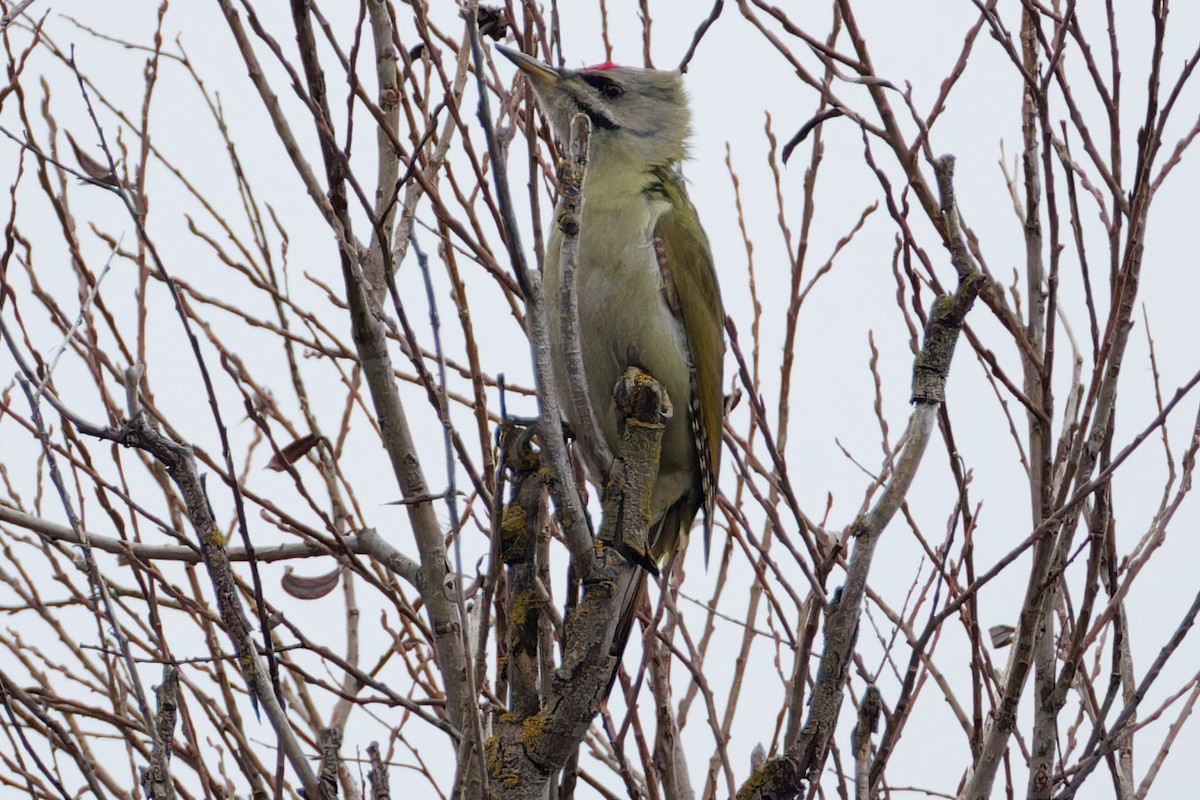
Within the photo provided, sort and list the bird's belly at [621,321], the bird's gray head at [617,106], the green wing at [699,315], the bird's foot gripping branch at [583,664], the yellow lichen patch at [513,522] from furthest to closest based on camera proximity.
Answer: the bird's gray head at [617,106], the green wing at [699,315], the bird's belly at [621,321], the yellow lichen patch at [513,522], the bird's foot gripping branch at [583,664]

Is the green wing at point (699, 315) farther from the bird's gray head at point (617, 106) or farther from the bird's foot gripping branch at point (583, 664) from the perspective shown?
the bird's foot gripping branch at point (583, 664)

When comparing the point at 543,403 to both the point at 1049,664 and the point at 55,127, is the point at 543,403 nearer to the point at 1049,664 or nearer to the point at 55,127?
the point at 1049,664

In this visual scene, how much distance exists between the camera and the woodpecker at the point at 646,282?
3533mm

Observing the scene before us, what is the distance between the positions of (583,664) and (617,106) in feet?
6.92

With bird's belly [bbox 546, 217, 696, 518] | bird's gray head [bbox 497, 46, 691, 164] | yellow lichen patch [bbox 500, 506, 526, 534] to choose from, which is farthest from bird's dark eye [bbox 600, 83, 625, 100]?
yellow lichen patch [bbox 500, 506, 526, 534]

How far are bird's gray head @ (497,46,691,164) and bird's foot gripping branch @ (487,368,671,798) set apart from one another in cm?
147

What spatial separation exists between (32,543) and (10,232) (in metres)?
1.17

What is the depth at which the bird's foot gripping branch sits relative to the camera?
8.14 ft

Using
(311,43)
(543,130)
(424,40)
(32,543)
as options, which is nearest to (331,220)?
(311,43)

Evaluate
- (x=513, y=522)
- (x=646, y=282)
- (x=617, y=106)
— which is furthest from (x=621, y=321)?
(x=513, y=522)

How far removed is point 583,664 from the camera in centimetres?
249

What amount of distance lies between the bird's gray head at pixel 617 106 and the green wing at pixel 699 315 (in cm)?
19

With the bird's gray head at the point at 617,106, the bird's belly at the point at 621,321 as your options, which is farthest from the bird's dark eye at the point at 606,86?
the bird's belly at the point at 621,321

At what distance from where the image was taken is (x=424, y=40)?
136 inches
